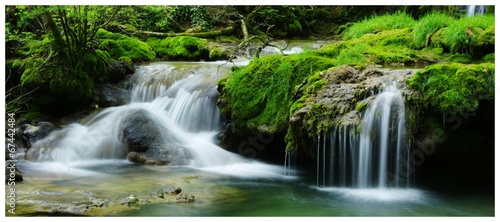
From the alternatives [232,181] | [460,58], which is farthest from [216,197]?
[460,58]

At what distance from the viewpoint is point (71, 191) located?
618 cm

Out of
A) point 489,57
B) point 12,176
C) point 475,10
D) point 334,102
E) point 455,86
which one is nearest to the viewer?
point 455,86

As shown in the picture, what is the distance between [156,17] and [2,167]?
10.9m

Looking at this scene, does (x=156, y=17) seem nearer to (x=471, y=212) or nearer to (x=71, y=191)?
(x=71, y=191)

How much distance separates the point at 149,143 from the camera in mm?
8516

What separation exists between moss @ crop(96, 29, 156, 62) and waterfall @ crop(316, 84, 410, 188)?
26.0 feet

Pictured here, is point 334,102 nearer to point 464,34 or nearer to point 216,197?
point 216,197

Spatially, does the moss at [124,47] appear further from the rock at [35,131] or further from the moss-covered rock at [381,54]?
the moss-covered rock at [381,54]

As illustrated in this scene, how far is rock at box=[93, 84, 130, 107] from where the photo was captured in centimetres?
1096

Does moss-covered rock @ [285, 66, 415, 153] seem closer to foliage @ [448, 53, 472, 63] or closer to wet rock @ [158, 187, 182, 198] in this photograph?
Result: wet rock @ [158, 187, 182, 198]

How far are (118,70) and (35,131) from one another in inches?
112

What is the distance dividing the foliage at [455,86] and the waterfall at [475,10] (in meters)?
5.27

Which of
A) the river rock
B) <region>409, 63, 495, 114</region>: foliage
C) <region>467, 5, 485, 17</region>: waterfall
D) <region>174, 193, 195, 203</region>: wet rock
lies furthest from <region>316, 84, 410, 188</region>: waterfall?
<region>467, 5, 485, 17</region>: waterfall

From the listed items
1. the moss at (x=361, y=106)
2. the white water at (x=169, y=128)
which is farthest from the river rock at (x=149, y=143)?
the moss at (x=361, y=106)
